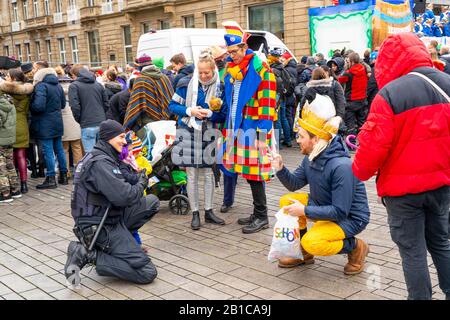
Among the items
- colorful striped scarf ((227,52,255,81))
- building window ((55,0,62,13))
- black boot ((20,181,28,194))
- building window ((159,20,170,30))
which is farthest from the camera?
building window ((55,0,62,13))

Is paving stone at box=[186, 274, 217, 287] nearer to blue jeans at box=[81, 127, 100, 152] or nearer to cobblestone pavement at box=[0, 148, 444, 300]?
cobblestone pavement at box=[0, 148, 444, 300]

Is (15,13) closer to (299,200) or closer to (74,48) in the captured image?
(74,48)

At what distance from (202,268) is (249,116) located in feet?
5.39

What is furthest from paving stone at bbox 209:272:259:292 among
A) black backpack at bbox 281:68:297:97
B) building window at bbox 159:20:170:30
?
building window at bbox 159:20:170:30

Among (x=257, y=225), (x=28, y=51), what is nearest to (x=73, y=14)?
(x=28, y=51)

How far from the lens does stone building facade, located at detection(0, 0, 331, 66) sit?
24.7 m

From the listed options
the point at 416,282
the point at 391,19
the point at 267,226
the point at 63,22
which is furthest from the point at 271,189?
the point at 63,22

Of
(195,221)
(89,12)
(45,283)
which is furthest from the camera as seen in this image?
(89,12)

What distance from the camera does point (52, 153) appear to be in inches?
318

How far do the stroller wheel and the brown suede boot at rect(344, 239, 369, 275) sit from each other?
2521 mm

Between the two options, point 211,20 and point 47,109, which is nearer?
point 47,109

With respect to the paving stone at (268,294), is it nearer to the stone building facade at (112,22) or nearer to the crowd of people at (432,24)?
the crowd of people at (432,24)

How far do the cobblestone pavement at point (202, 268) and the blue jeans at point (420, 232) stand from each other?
533 millimetres

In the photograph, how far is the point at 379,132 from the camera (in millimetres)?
3156
